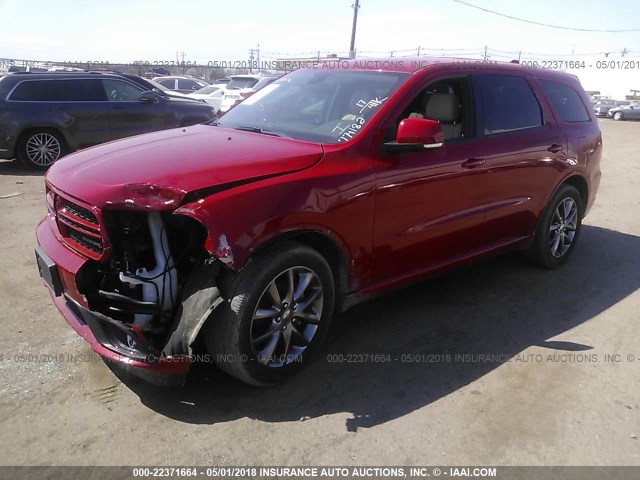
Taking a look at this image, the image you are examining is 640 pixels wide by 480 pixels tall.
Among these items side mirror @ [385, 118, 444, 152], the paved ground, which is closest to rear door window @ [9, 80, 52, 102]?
the paved ground

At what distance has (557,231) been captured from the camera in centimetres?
511

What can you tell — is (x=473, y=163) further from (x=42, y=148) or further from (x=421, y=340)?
(x=42, y=148)

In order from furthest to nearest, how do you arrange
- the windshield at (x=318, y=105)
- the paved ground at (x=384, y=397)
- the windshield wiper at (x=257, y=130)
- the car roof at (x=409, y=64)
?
1. the car roof at (x=409, y=64)
2. the windshield wiper at (x=257, y=130)
3. the windshield at (x=318, y=105)
4. the paved ground at (x=384, y=397)

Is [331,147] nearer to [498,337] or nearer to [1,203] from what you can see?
[498,337]

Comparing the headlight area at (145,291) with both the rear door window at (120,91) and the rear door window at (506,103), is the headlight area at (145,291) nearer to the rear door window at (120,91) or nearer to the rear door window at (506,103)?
the rear door window at (506,103)

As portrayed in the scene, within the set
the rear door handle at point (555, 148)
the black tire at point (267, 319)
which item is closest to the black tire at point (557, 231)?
the rear door handle at point (555, 148)

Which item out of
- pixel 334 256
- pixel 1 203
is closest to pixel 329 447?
pixel 334 256

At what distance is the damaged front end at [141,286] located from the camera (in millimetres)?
2672

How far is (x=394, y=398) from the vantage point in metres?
3.06

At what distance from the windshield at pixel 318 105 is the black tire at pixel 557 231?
7.15ft

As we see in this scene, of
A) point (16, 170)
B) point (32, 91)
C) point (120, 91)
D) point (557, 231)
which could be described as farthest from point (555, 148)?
point (16, 170)

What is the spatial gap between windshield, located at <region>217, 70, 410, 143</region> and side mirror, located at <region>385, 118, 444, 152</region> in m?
0.25

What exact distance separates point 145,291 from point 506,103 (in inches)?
126

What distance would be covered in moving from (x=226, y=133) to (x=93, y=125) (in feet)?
22.8
